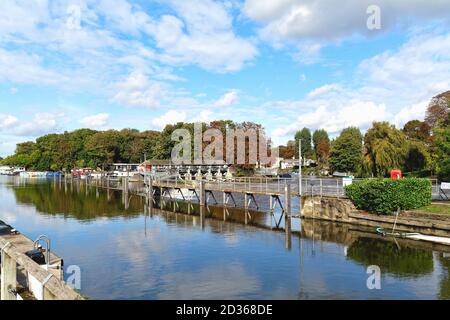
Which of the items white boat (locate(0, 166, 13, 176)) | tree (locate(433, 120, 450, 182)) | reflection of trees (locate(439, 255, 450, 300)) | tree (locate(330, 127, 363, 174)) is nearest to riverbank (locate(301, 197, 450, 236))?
reflection of trees (locate(439, 255, 450, 300))

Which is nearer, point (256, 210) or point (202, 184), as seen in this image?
point (256, 210)

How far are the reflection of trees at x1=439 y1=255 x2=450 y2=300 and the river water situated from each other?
0.13 ft

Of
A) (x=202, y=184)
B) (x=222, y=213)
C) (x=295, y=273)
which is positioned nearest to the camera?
(x=295, y=273)

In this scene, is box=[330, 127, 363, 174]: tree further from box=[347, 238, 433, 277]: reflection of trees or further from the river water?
box=[347, 238, 433, 277]: reflection of trees

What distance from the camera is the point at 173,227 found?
34438mm

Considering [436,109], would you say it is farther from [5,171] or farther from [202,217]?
[5,171]

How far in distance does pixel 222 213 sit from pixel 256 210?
386 centimetres

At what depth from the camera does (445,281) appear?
59.4 ft

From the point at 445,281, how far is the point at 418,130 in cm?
6712

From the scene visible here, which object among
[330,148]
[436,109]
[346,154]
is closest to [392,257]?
[436,109]

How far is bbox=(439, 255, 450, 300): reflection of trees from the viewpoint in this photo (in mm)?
16328
